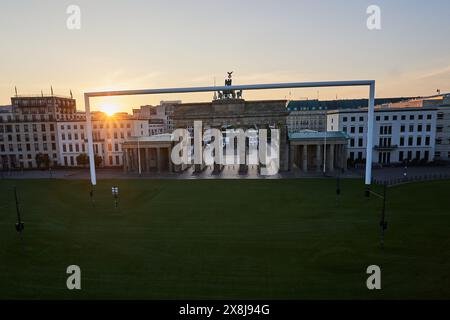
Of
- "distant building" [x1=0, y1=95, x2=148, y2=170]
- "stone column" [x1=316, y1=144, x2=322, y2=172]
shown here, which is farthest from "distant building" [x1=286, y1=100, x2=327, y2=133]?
"distant building" [x1=0, y1=95, x2=148, y2=170]

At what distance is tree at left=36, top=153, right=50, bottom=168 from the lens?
7031 cm

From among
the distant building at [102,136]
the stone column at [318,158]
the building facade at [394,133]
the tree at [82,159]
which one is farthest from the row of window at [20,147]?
the building facade at [394,133]

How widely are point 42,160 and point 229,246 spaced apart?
67767 mm

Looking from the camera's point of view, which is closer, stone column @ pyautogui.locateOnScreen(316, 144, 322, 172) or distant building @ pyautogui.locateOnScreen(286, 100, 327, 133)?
stone column @ pyautogui.locateOnScreen(316, 144, 322, 172)

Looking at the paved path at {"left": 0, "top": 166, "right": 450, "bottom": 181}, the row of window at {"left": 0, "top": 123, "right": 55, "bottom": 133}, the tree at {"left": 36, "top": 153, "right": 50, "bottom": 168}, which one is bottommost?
the paved path at {"left": 0, "top": 166, "right": 450, "bottom": 181}

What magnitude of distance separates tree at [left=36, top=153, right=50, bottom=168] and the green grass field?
36.2m

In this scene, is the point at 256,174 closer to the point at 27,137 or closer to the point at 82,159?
the point at 82,159

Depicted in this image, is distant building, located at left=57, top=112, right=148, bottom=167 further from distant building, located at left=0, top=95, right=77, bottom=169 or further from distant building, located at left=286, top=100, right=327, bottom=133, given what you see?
distant building, located at left=286, top=100, right=327, bottom=133

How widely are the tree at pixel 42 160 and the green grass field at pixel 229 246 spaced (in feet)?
119

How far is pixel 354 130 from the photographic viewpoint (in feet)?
218

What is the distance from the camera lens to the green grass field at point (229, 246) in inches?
655

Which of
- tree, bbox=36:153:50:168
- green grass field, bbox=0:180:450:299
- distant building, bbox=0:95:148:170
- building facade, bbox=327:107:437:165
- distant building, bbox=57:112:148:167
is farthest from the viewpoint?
distant building, bbox=0:95:148:170
